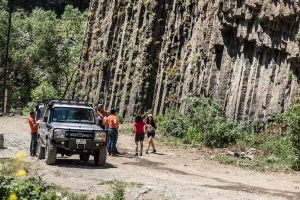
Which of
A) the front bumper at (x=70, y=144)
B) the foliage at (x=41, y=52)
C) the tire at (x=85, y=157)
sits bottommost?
the tire at (x=85, y=157)

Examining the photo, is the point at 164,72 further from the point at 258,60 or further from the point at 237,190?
the point at 237,190

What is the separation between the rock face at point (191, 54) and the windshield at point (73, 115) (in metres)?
9.27

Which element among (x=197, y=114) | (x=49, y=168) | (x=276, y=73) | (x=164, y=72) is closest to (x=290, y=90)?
(x=276, y=73)

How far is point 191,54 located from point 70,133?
18.5 metres

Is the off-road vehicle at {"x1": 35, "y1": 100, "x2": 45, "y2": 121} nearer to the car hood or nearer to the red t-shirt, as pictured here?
the car hood

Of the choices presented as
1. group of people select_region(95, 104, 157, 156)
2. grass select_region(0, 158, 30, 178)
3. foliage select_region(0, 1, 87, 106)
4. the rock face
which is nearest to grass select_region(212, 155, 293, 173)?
group of people select_region(95, 104, 157, 156)

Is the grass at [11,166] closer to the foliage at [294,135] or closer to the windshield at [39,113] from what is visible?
the windshield at [39,113]

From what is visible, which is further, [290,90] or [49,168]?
[290,90]

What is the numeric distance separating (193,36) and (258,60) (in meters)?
9.35

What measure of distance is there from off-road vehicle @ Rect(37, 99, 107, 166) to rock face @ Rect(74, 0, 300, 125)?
942cm

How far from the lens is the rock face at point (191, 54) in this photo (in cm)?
2533

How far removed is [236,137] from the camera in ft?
85.4

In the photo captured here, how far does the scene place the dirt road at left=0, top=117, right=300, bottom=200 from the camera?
1395 centimetres

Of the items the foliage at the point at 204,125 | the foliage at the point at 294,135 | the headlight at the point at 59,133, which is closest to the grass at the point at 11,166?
the headlight at the point at 59,133
